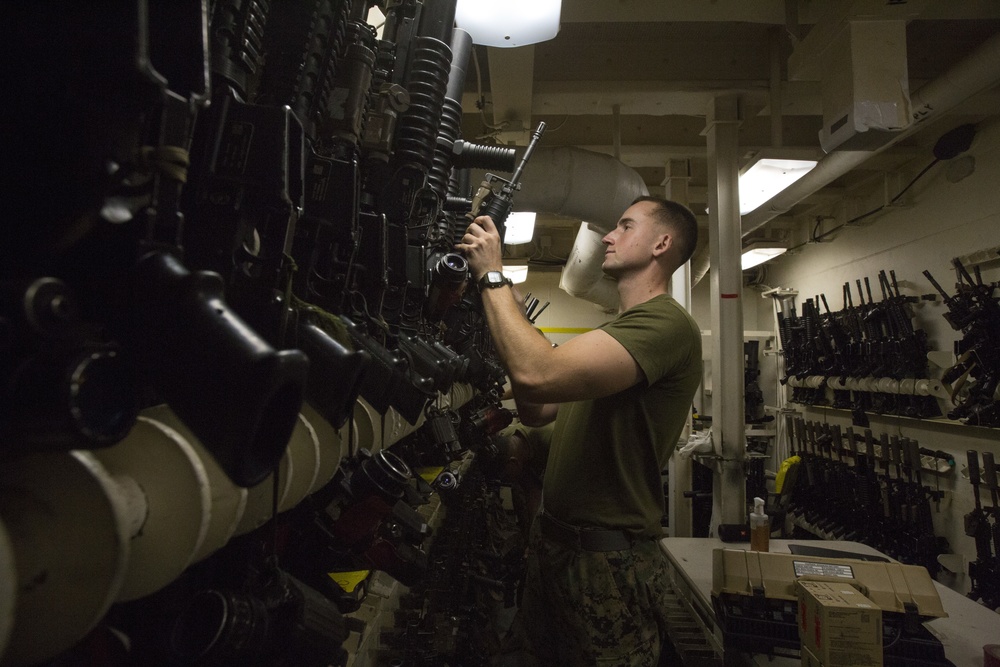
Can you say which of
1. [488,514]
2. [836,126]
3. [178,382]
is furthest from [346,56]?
[488,514]

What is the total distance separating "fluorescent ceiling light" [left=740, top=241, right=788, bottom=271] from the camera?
5.77m

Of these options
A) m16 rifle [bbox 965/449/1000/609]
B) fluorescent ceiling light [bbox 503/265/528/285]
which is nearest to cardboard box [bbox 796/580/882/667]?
m16 rifle [bbox 965/449/1000/609]

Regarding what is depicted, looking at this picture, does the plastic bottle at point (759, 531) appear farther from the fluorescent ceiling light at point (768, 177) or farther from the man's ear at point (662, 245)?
the fluorescent ceiling light at point (768, 177)

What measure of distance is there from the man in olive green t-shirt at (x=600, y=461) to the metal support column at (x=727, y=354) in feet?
4.98

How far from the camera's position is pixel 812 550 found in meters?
2.51

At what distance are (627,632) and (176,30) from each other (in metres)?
1.79

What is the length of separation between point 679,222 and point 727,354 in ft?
4.91

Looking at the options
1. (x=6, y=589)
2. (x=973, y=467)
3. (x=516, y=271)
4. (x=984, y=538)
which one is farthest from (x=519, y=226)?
(x=6, y=589)

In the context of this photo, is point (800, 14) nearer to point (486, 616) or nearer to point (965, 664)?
point (965, 664)

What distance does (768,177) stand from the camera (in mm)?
3479

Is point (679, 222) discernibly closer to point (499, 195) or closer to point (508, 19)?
point (499, 195)

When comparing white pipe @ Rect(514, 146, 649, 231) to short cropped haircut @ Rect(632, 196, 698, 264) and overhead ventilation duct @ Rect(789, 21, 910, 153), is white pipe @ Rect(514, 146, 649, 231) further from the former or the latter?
short cropped haircut @ Rect(632, 196, 698, 264)

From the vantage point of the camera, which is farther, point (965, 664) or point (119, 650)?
point (965, 664)

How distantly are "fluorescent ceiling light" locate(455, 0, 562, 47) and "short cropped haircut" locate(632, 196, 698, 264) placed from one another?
0.75 metres
